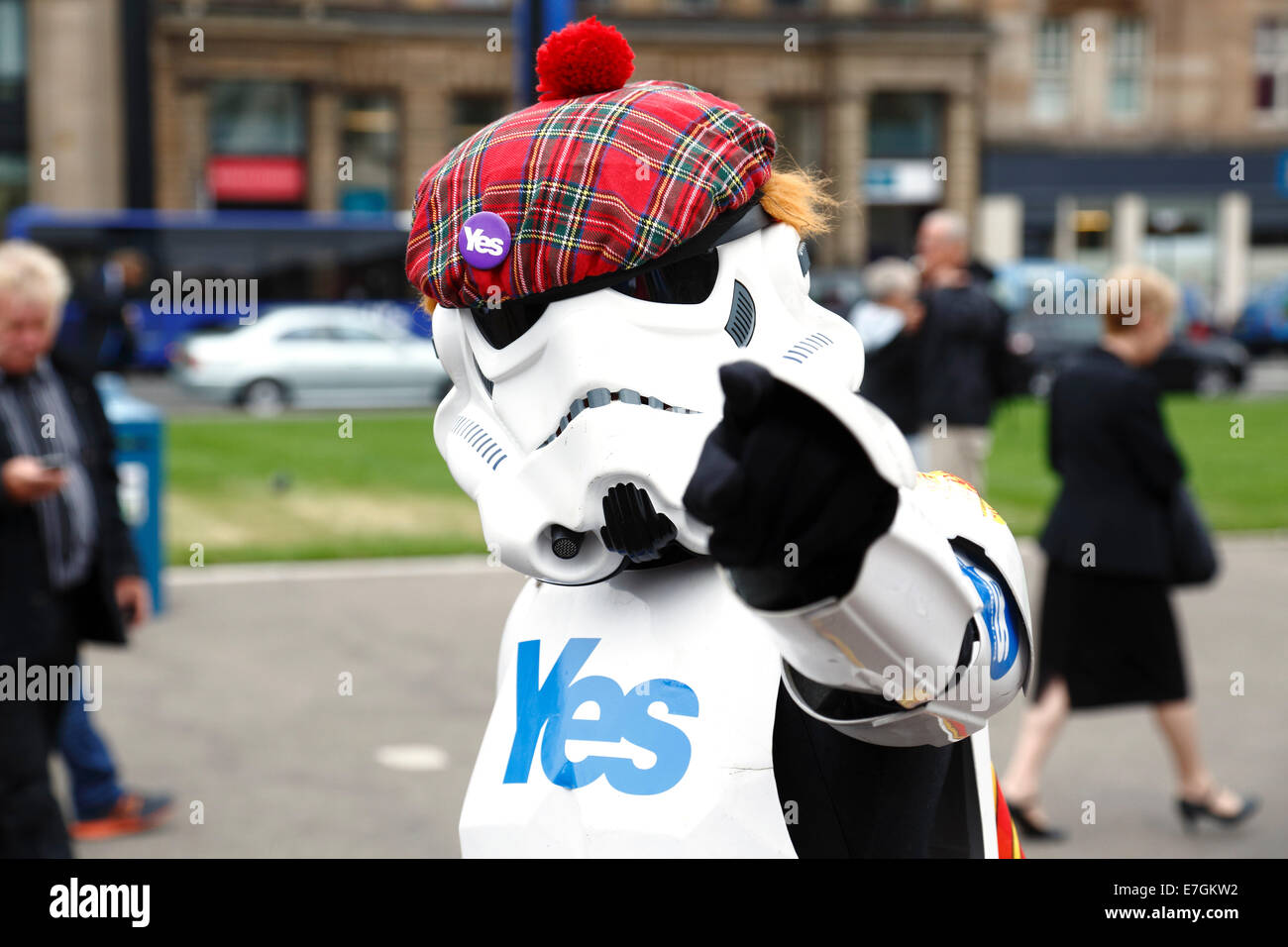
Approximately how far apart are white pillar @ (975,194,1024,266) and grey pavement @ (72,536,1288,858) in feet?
85.7

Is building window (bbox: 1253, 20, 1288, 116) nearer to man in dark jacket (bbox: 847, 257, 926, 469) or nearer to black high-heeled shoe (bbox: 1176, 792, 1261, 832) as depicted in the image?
man in dark jacket (bbox: 847, 257, 926, 469)

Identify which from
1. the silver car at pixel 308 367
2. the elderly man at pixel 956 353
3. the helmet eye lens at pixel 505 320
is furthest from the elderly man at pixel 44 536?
the silver car at pixel 308 367

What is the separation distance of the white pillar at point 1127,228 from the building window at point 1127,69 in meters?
1.93

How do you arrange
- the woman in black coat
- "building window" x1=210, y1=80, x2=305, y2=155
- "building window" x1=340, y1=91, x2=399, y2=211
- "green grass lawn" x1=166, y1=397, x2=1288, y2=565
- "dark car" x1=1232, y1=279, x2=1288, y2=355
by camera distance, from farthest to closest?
1. "building window" x1=340, y1=91, x2=399, y2=211
2. "building window" x1=210, y1=80, x2=305, y2=155
3. "dark car" x1=1232, y1=279, x2=1288, y2=355
4. "green grass lawn" x1=166, y1=397, x2=1288, y2=565
5. the woman in black coat

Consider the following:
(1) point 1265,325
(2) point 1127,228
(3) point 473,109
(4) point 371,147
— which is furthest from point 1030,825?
(2) point 1127,228

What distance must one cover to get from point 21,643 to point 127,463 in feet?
13.1

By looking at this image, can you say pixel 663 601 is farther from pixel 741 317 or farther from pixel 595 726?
pixel 741 317

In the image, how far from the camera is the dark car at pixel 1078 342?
21.4 m

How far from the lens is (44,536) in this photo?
4.11 metres

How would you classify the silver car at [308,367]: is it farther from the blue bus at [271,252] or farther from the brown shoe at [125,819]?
the brown shoe at [125,819]

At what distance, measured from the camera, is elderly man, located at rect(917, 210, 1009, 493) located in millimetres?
7113

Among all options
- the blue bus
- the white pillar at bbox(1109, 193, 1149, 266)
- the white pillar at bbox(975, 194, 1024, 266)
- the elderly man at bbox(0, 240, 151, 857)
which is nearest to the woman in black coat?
the elderly man at bbox(0, 240, 151, 857)

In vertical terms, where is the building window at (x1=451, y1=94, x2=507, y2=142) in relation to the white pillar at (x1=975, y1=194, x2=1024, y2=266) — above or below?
above
